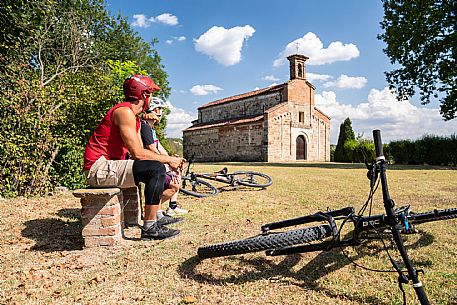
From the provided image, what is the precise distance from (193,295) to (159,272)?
0.57 metres

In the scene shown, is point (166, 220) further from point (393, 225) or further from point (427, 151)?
point (427, 151)

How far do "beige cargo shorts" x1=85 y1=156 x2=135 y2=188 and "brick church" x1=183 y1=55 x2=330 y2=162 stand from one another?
28358 millimetres

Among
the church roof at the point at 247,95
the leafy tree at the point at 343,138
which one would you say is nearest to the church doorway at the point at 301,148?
the leafy tree at the point at 343,138

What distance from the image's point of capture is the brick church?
32.4m

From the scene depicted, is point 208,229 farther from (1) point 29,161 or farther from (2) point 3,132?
(2) point 3,132

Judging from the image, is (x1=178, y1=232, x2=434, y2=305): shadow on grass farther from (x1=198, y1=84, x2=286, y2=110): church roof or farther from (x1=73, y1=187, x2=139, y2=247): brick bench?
(x1=198, y1=84, x2=286, y2=110): church roof

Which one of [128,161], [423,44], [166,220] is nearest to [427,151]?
[423,44]

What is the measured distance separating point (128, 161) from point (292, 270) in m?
2.13

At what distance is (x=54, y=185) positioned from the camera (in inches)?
291

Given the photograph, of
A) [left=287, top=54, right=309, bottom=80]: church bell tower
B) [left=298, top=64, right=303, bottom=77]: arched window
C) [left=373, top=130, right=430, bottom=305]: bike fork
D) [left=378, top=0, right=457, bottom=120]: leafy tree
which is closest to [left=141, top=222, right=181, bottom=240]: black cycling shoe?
[left=373, top=130, right=430, bottom=305]: bike fork

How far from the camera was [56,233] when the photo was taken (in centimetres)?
432

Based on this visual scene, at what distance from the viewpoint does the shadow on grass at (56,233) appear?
3.79 meters

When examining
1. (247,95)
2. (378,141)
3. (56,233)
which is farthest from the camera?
(247,95)

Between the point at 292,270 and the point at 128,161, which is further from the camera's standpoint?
the point at 128,161
